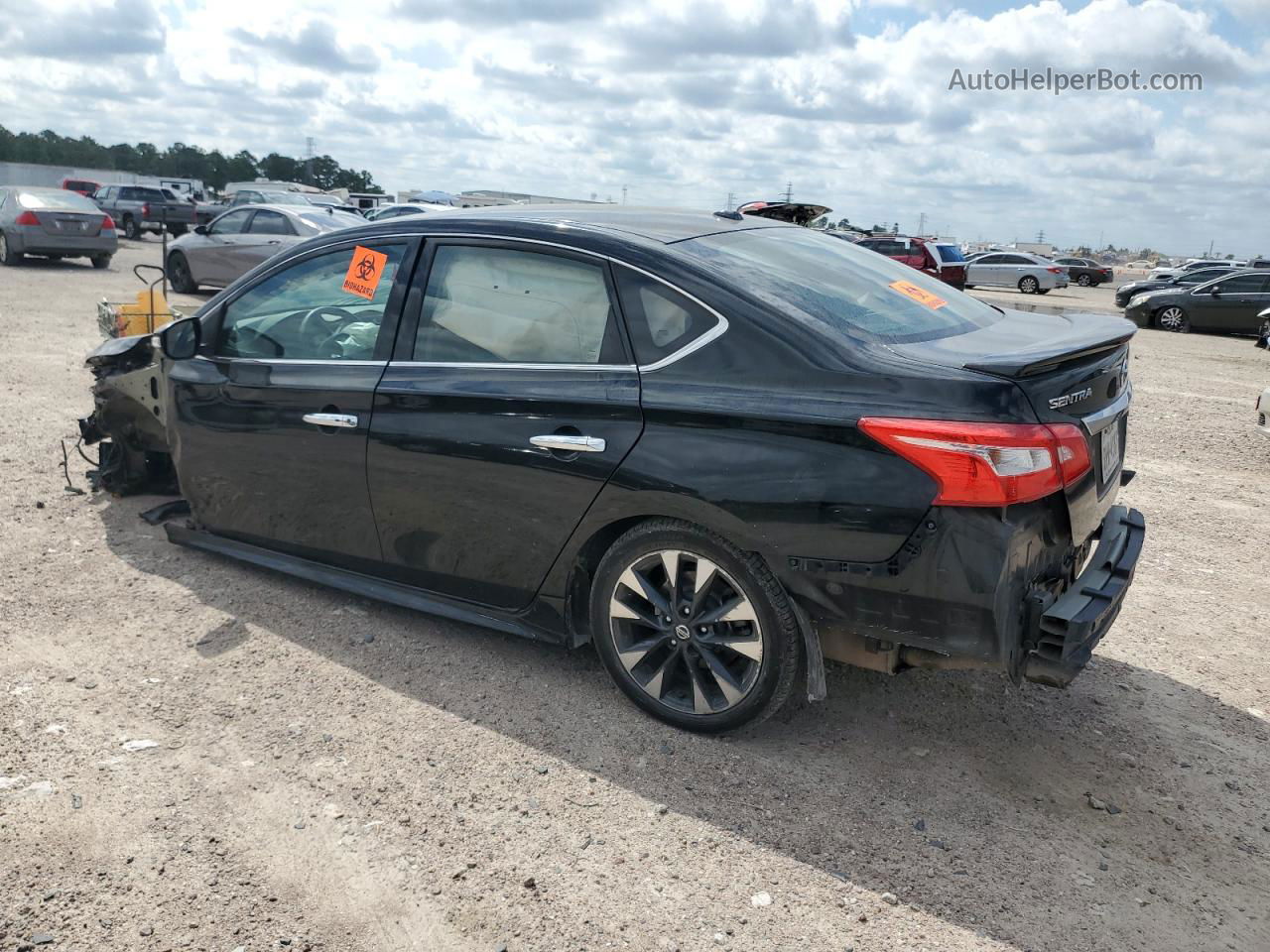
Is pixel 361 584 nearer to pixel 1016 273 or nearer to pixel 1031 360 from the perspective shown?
pixel 1031 360

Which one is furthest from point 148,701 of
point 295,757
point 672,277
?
point 672,277

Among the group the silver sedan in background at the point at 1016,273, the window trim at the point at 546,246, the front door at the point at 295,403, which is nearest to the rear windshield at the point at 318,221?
the front door at the point at 295,403

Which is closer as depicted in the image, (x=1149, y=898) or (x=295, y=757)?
(x=1149, y=898)

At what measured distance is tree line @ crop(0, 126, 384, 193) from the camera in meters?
92.8

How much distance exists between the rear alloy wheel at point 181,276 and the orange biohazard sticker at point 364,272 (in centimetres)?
1316

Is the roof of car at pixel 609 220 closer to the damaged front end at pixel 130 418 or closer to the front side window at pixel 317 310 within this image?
the front side window at pixel 317 310

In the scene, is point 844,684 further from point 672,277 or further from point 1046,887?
point 672,277

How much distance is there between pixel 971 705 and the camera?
12.8 feet

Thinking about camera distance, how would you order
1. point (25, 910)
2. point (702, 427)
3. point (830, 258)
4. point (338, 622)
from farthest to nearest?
Answer: point (338, 622), point (830, 258), point (702, 427), point (25, 910)

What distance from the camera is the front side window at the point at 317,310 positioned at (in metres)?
4.16

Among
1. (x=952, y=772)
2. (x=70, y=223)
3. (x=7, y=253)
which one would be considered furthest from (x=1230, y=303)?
(x=7, y=253)

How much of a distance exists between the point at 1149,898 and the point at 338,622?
3172 millimetres

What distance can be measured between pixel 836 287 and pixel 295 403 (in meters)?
2.26

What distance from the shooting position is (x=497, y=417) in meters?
3.72
